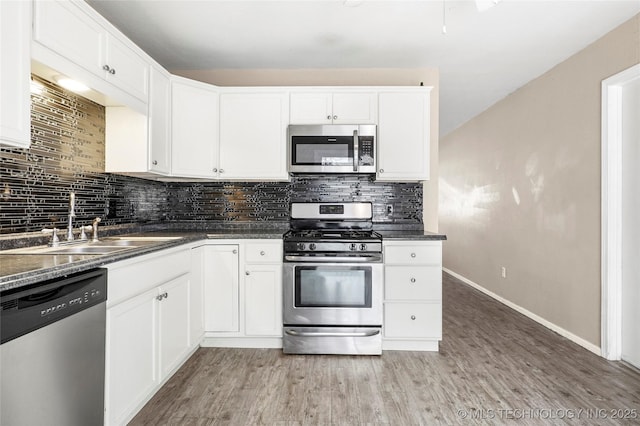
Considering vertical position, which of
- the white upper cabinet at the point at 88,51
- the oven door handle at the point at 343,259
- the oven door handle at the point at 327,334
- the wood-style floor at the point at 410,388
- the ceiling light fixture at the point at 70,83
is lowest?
the wood-style floor at the point at 410,388

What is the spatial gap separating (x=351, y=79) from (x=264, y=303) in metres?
2.24

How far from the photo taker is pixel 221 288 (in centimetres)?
274

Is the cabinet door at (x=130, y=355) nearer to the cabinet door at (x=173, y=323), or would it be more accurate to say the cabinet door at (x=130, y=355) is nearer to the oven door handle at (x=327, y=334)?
the cabinet door at (x=173, y=323)

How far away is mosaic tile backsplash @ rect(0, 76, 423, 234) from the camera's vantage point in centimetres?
190

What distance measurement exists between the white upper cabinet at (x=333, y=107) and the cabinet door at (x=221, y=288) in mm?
1277

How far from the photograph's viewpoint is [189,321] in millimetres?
2445

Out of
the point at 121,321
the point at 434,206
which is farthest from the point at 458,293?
the point at 121,321

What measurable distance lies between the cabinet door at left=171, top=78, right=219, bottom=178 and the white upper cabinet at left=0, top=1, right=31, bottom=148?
1.36 m

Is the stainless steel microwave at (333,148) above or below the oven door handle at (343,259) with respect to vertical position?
above

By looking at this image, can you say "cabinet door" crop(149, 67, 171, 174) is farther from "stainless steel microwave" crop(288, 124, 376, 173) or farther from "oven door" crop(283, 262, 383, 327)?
"oven door" crop(283, 262, 383, 327)

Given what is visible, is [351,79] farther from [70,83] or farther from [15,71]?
[15,71]

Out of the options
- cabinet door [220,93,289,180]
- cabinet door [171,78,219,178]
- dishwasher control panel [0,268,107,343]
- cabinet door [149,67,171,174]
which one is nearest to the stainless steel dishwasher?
dishwasher control panel [0,268,107,343]

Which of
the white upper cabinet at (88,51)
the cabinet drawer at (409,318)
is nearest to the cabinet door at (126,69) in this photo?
the white upper cabinet at (88,51)

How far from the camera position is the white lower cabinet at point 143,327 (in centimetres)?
163
